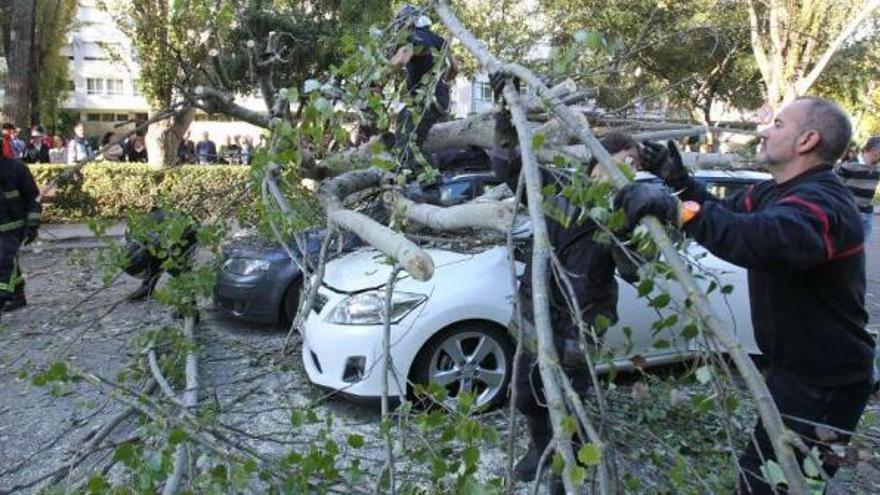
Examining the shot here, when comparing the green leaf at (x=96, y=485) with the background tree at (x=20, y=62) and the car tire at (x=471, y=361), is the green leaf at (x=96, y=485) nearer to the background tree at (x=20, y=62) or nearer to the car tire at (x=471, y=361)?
the car tire at (x=471, y=361)

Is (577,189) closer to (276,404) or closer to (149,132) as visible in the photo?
(276,404)

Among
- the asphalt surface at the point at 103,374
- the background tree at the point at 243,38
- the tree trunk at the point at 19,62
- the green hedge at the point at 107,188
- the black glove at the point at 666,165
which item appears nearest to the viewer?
the black glove at the point at 666,165

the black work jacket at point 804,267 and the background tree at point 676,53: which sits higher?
the background tree at point 676,53

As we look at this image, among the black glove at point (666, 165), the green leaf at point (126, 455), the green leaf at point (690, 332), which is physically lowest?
the green leaf at point (126, 455)

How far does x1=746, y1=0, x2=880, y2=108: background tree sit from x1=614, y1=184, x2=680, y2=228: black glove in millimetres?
11306

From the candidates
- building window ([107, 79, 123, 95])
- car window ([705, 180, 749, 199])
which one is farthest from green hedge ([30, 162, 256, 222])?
building window ([107, 79, 123, 95])

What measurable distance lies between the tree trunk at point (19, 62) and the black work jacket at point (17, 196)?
8.12 meters

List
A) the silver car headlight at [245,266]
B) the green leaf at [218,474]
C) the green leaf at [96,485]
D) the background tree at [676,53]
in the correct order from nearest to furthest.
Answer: the green leaf at [96,485] → the green leaf at [218,474] → the silver car headlight at [245,266] → the background tree at [676,53]

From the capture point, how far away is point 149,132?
46.8 ft

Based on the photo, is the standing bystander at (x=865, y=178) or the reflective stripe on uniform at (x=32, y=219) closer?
the standing bystander at (x=865, y=178)

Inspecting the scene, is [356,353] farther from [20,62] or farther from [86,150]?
[86,150]

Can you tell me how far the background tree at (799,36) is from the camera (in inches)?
495

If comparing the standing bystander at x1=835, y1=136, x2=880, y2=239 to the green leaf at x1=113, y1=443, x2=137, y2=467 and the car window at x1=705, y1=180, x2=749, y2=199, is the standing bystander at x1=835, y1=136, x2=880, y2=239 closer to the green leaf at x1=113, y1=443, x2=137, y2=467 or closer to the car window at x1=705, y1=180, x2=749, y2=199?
the car window at x1=705, y1=180, x2=749, y2=199

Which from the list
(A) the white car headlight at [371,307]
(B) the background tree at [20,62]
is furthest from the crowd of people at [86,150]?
(A) the white car headlight at [371,307]
